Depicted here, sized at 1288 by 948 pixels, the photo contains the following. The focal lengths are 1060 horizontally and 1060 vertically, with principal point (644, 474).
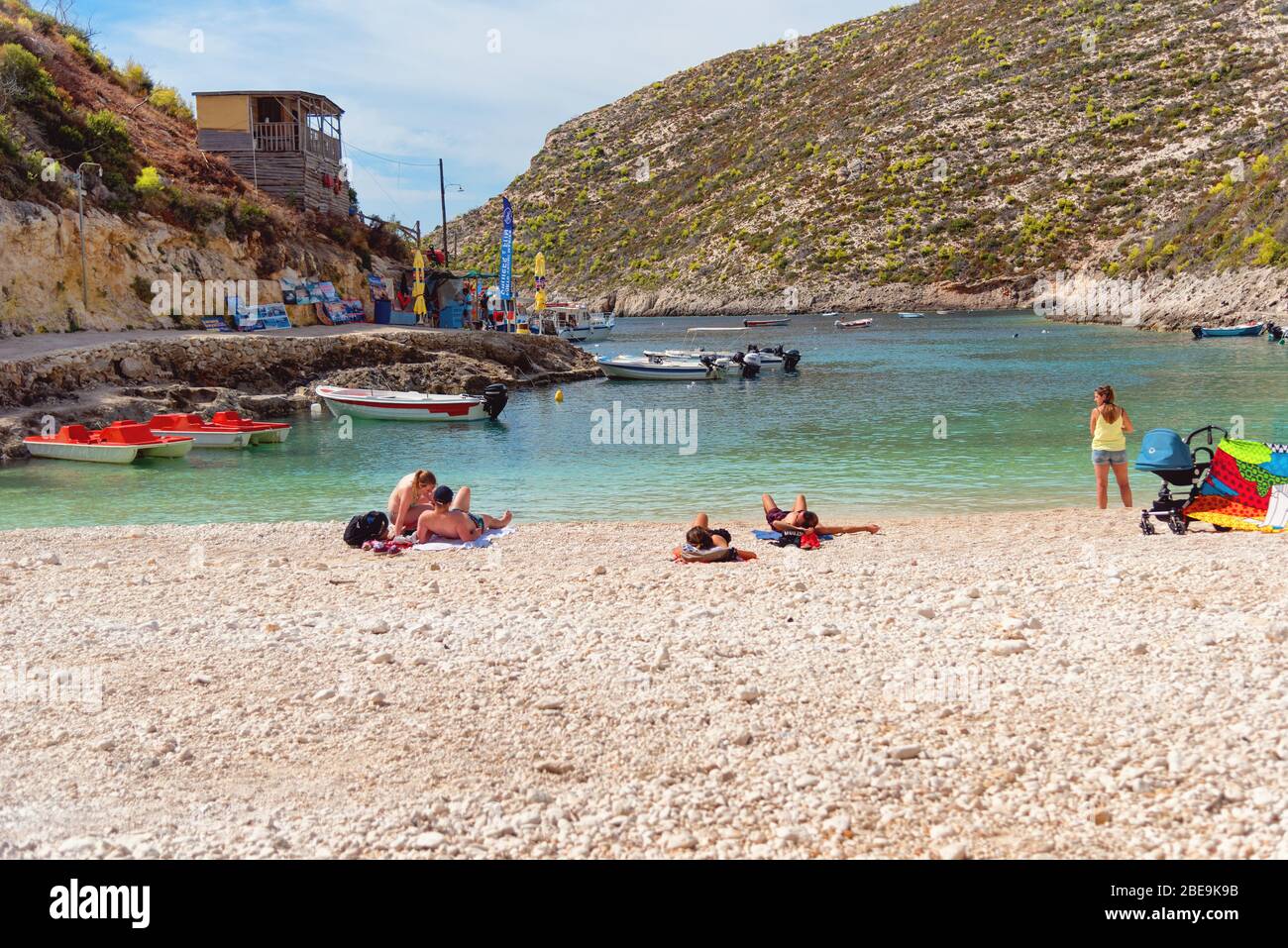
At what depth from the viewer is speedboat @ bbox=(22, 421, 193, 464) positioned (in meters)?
21.8

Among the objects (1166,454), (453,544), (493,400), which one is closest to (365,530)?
(453,544)

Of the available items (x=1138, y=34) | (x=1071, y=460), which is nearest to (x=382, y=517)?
(x=1071, y=460)

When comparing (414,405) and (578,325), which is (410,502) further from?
(578,325)

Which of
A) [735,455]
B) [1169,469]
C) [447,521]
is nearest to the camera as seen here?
[1169,469]

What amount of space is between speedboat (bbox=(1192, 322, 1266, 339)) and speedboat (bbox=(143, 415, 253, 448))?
4829 centimetres

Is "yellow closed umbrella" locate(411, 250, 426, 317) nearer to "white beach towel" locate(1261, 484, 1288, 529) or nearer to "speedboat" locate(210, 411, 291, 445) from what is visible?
"speedboat" locate(210, 411, 291, 445)

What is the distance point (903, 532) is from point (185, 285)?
29548mm

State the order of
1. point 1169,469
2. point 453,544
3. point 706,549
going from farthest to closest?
point 453,544 → point 1169,469 → point 706,549

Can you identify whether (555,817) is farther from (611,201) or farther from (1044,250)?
(611,201)

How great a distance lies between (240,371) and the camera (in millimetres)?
32312

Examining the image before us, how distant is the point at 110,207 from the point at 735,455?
23507 millimetres

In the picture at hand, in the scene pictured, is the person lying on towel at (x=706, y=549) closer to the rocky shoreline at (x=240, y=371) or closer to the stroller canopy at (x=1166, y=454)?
the stroller canopy at (x=1166, y=454)

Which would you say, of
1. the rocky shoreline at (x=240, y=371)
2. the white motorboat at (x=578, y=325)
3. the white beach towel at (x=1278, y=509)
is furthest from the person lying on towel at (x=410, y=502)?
the white motorboat at (x=578, y=325)

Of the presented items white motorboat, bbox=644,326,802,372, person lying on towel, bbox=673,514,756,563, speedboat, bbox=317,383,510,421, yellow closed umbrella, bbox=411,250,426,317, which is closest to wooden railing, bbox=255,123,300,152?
yellow closed umbrella, bbox=411,250,426,317
